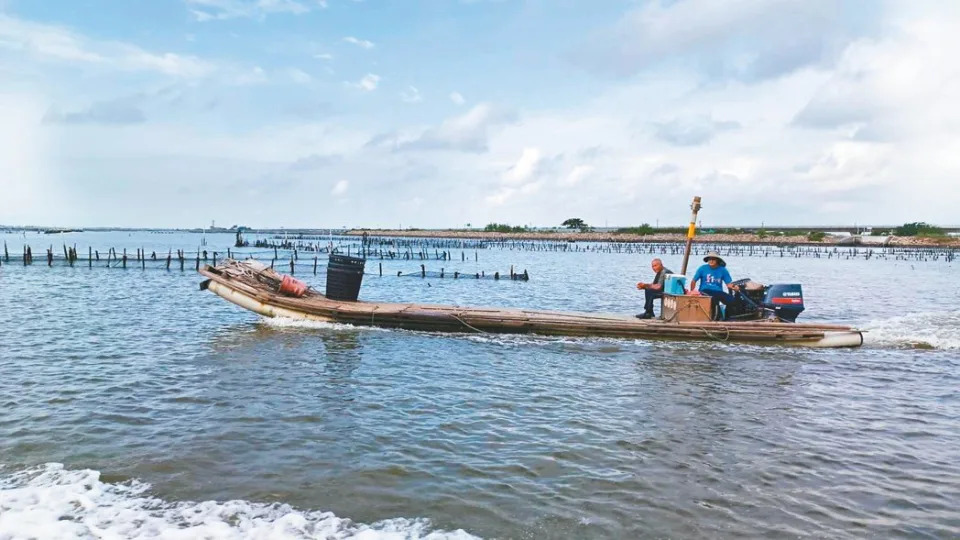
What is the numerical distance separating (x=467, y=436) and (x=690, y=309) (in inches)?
362

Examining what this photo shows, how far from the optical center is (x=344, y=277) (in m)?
18.2

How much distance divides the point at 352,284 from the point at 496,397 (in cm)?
904

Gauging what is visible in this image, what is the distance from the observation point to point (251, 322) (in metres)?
19.0

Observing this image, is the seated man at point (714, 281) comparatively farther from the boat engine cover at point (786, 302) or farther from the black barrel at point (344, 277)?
the black barrel at point (344, 277)

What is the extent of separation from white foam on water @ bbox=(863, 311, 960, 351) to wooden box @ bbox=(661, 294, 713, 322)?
4.32 meters

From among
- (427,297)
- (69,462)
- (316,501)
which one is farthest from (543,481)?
(427,297)

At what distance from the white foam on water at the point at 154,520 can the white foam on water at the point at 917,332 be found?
1509 centimetres

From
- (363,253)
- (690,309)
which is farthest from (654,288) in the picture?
(363,253)

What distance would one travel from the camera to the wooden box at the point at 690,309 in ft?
51.5

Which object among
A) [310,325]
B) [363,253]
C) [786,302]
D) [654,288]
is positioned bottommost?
[310,325]

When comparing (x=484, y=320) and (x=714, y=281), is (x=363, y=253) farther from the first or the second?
(x=714, y=281)

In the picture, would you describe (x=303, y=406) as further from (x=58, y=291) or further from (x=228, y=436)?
(x=58, y=291)

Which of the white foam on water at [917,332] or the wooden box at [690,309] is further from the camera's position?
the white foam on water at [917,332]

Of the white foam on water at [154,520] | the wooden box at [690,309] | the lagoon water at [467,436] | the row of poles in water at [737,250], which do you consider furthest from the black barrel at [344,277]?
the row of poles in water at [737,250]
